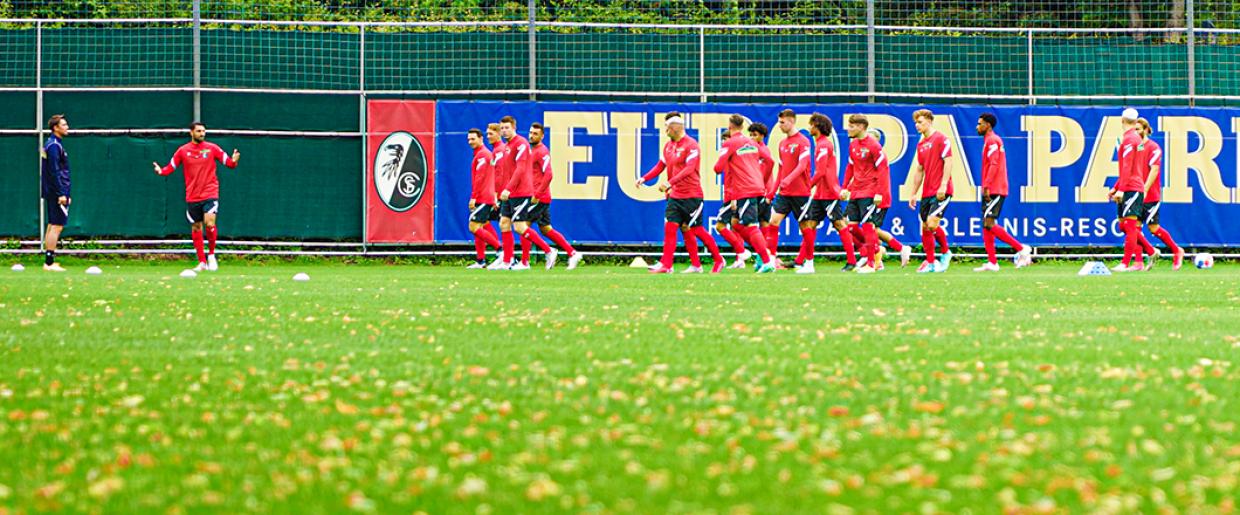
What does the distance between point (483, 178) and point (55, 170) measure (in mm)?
5088

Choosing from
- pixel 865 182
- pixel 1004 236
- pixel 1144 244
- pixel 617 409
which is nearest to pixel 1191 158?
pixel 1144 244

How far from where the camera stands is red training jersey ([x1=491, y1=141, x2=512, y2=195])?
20781 mm

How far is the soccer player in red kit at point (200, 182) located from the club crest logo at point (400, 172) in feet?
8.87

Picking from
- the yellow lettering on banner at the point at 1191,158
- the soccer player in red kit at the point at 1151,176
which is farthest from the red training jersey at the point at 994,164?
the yellow lettering on banner at the point at 1191,158

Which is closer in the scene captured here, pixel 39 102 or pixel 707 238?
pixel 707 238

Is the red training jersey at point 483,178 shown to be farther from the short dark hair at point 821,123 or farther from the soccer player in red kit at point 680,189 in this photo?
the short dark hair at point 821,123

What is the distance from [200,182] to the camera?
2011cm

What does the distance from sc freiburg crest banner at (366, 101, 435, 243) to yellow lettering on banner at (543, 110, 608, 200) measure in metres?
1.65

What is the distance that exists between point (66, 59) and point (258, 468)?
1954cm

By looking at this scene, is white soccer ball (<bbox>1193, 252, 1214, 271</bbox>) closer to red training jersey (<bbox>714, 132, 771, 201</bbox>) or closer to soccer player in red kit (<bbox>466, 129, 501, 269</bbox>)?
red training jersey (<bbox>714, 132, 771, 201</bbox>)

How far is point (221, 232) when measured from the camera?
73.6ft

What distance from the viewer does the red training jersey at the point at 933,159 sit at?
1916cm

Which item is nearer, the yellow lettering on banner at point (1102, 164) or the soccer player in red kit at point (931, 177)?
the soccer player in red kit at point (931, 177)

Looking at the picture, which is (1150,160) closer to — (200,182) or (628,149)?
(628,149)
